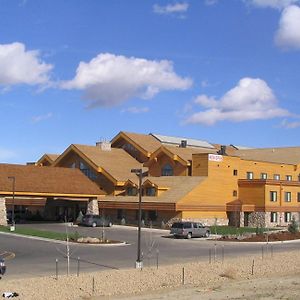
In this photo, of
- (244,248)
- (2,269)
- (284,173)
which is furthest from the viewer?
(284,173)

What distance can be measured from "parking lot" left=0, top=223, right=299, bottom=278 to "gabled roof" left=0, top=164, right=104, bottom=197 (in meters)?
15.1

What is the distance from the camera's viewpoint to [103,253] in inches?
1437

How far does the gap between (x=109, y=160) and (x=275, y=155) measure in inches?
1196

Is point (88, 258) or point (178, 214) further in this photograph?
point (178, 214)

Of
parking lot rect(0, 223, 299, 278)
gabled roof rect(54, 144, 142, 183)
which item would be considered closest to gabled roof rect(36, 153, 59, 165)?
gabled roof rect(54, 144, 142, 183)

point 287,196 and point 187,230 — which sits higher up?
point 287,196

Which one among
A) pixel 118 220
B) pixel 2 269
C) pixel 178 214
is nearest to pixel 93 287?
pixel 2 269

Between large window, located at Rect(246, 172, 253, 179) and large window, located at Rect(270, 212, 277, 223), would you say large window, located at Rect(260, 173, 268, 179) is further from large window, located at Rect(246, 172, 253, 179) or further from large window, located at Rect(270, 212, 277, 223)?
large window, located at Rect(270, 212, 277, 223)

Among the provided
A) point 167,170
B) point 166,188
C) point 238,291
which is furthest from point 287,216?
point 238,291

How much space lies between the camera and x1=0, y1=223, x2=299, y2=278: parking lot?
94.3ft

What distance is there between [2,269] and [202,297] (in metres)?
7.71

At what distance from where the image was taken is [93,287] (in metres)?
22.3

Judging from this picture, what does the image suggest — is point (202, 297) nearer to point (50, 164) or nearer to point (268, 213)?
point (268, 213)

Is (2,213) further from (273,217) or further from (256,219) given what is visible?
(273,217)
